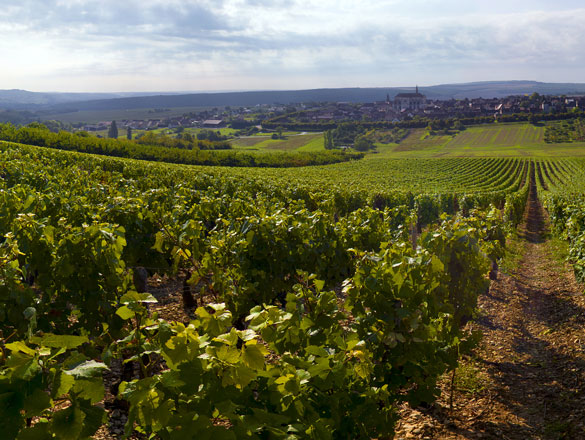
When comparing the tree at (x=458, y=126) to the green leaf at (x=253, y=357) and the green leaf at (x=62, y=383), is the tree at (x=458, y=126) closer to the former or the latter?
the green leaf at (x=253, y=357)

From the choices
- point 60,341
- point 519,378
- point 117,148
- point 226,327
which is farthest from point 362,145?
point 60,341

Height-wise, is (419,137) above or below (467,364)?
above

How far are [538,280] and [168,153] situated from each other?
69.5m

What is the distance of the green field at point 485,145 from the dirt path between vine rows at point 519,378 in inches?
4240

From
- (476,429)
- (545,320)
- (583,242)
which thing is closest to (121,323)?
(476,429)

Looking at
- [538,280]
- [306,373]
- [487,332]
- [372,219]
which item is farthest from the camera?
[538,280]

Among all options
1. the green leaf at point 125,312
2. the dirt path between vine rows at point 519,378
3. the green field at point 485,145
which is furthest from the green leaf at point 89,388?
the green field at point 485,145

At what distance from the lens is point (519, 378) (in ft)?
23.3

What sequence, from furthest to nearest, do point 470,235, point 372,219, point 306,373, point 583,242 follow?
point 583,242 → point 372,219 → point 470,235 → point 306,373

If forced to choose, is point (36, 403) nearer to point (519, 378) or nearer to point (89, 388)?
point (89, 388)

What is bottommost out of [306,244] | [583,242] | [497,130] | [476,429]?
[476,429]

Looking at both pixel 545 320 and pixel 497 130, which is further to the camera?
pixel 497 130

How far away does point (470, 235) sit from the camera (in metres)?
7.20

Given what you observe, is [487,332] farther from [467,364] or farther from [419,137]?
[419,137]
